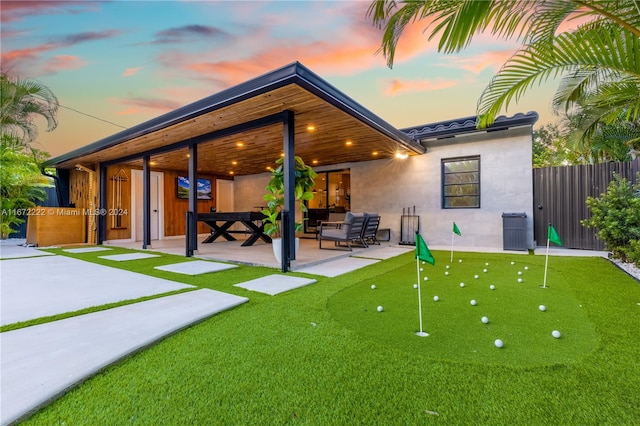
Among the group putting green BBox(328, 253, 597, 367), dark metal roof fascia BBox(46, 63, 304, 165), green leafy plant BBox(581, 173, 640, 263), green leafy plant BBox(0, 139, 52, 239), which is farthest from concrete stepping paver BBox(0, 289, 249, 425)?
green leafy plant BBox(0, 139, 52, 239)

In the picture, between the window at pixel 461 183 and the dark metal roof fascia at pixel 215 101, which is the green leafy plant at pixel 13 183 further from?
the window at pixel 461 183

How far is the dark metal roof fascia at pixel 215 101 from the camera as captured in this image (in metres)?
3.55

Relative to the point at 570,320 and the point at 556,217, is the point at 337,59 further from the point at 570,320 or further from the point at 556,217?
the point at 570,320

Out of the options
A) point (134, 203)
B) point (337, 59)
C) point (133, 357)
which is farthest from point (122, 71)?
point (133, 357)

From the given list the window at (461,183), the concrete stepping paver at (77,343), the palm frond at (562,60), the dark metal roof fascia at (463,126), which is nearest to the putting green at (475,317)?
the concrete stepping paver at (77,343)

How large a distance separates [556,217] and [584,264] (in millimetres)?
2339

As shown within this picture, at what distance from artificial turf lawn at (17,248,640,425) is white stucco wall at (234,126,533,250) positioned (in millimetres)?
4884

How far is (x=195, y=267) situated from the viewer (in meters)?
4.71

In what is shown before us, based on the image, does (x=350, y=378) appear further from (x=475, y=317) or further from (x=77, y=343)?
(x=77, y=343)

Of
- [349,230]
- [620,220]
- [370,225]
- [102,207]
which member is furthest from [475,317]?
[102,207]

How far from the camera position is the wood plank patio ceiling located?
4.46m

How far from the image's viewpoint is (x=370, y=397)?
4.46ft

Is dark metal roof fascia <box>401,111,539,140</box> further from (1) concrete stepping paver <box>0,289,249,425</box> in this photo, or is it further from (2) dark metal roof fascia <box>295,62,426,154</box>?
(1) concrete stepping paver <box>0,289,249,425</box>

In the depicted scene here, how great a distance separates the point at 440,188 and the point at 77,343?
7.79 m
